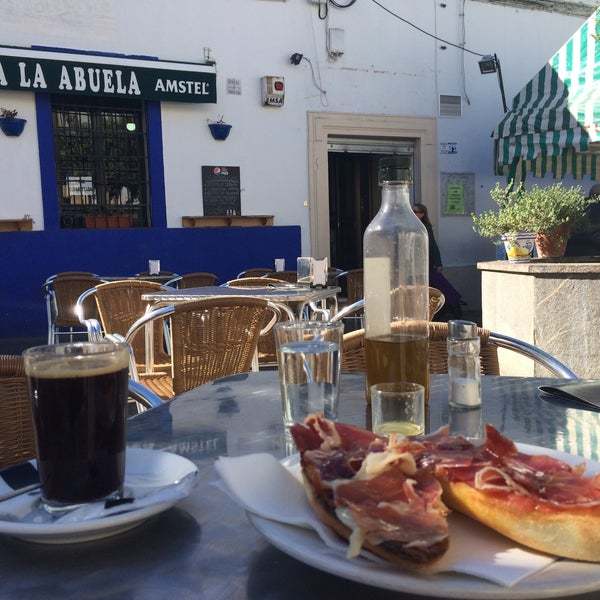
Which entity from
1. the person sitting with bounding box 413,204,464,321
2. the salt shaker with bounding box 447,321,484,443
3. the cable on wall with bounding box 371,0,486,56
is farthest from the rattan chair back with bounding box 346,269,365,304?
the cable on wall with bounding box 371,0,486,56

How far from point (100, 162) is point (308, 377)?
269 inches

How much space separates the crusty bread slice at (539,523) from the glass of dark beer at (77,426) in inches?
14.9

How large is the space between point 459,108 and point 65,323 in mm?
6098

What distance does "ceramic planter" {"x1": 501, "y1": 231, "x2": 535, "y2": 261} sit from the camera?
4328 mm

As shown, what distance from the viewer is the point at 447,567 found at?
54cm

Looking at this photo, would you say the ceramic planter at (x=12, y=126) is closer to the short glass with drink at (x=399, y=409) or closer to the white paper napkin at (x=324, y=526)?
the short glass with drink at (x=399, y=409)

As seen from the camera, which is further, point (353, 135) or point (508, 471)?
point (353, 135)

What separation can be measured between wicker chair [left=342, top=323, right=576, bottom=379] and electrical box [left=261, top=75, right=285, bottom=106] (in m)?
6.37

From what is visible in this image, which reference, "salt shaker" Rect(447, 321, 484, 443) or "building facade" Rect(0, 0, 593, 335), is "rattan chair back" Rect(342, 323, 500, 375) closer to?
"salt shaker" Rect(447, 321, 484, 443)

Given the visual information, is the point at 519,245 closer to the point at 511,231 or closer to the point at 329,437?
the point at 511,231

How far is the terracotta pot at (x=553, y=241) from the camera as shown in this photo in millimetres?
4543

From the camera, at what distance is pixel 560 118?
6.92 metres

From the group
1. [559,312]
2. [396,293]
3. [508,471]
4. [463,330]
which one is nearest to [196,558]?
[508,471]

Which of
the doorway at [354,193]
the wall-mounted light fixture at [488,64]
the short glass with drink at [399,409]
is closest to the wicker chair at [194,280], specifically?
the doorway at [354,193]
